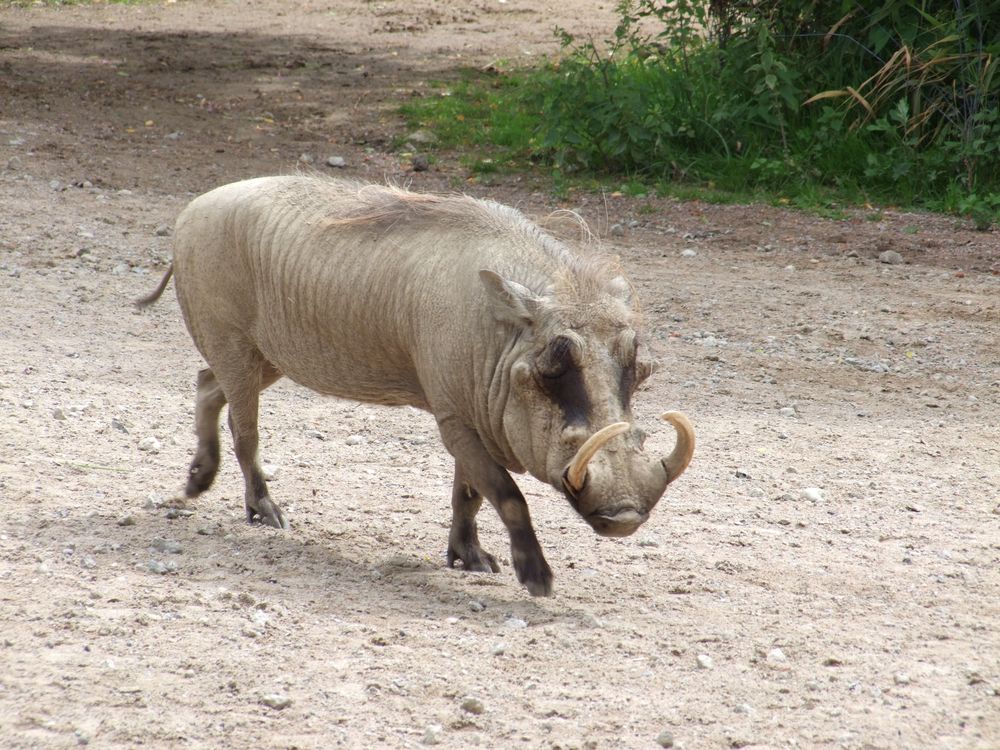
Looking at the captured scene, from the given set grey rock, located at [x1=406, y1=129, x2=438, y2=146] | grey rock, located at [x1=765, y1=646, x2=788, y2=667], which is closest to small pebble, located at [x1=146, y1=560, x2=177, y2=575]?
grey rock, located at [x1=765, y1=646, x2=788, y2=667]

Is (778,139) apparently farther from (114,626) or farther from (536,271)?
(114,626)

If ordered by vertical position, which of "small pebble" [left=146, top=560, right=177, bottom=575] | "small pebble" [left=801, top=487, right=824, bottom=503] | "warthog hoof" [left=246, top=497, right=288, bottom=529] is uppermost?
"small pebble" [left=146, top=560, right=177, bottom=575]

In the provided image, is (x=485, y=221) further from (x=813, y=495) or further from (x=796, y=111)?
(x=796, y=111)

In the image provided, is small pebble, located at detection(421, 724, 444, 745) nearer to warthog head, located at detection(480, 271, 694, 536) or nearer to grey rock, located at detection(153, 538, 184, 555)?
warthog head, located at detection(480, 271, 694, 536)

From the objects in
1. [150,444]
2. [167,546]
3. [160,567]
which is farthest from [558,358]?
[150,444]

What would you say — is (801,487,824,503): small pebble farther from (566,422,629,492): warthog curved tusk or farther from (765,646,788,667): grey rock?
(566,422,629,492): warthog curved tusk

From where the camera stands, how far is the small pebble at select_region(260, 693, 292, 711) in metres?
3.01

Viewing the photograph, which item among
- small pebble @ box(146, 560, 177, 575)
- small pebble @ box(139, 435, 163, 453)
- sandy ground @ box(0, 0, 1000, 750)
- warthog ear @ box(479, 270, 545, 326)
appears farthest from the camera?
small pebble @ box(139, 435, 163, 453)

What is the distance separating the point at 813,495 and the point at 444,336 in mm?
1740

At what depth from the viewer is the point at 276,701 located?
3.01 metres

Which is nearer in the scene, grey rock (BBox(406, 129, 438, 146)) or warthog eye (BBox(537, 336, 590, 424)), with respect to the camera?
warthog eye (BBox(537, 336, 590, 424))

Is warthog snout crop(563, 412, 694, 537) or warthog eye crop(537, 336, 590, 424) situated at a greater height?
warthog eye crop(537, 336, 590, 424)

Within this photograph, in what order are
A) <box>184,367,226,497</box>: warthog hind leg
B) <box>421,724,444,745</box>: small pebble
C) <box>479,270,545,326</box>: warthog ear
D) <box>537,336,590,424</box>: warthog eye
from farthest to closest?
<box>184,367,226,497</box>: warthog hind leg < <box>479,270,545,326</box>: warthog ear < <box>537,336,590,424</box>: warthog eye < <box>421,724,444,745</box>: small pebble

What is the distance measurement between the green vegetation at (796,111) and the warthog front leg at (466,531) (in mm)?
5462
